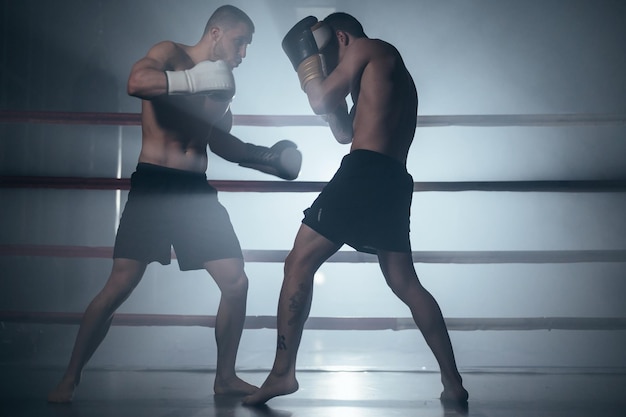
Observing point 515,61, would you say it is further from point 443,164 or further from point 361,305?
point 361,305

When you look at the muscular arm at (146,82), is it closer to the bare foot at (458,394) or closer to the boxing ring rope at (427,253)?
the boxing ring rope at (427,253)

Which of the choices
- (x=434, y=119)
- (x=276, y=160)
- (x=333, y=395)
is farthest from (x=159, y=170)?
(x=434, y=119)

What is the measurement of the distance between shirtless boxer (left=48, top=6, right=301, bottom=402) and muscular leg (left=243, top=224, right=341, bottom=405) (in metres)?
0.24

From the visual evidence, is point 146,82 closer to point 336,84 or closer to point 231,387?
point 336,84

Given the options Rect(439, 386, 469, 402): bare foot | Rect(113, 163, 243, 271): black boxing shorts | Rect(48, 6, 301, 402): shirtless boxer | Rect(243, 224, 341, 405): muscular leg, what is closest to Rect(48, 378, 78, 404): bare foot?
Rect(48, 6, 301, 402): shirtless boxer

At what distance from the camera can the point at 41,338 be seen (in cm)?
318

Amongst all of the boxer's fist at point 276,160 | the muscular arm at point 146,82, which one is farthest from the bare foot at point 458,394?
the muscular arm at point 146,82

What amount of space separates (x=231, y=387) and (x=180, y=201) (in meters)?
0.54

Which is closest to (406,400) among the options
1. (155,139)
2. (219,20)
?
(155,139)

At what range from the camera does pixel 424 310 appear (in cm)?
161

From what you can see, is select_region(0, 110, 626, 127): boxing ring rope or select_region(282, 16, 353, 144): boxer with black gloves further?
select_region(0, 110, 626, 127): boxing ring rope

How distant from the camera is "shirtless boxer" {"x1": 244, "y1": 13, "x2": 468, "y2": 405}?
159 centimetres

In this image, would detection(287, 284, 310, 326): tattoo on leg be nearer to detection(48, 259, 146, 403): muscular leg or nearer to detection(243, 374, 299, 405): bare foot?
detection(243, 374, 299, 405): bare foot

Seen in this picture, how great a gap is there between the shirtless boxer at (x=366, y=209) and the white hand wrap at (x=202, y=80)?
0.24 m
